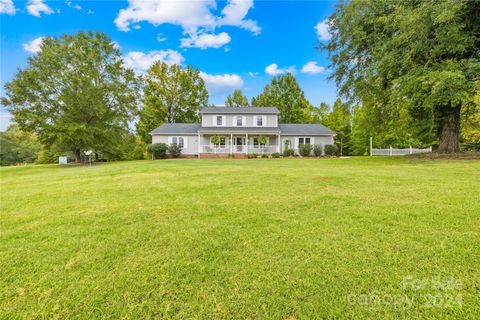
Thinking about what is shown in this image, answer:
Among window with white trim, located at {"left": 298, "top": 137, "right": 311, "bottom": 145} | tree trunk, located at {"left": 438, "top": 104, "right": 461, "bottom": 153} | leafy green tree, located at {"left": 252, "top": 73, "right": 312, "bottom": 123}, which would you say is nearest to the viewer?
tree trunk, located at {"left": 438, "top": 104, "right": 461, "bottom": 153}

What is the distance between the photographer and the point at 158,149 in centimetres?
2170

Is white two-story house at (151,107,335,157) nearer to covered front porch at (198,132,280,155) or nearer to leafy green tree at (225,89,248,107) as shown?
covered front porch at (198,132,280,155)

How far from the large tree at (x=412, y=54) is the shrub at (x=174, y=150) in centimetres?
1648

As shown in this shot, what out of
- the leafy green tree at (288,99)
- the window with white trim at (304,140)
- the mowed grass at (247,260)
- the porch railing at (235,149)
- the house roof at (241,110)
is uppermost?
the leafy green tree at (288,99)

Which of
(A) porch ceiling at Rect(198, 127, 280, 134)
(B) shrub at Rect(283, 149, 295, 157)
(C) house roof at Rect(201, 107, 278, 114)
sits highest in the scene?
(C) house roof at Rect(201, 107, 278, 114)

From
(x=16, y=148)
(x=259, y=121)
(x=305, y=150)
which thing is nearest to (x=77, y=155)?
(x=259, y=121)

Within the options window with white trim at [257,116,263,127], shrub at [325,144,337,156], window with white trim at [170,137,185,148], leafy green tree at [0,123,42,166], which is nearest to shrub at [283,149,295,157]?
shrub at [325,144,337,156]

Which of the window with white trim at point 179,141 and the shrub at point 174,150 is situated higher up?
the window with white trim at point 179,141

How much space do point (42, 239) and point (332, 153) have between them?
76.8 feet

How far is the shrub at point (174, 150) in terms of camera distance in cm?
2280

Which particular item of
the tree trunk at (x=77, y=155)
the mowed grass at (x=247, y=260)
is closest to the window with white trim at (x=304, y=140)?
the mowed grass at (x=247, y=260)

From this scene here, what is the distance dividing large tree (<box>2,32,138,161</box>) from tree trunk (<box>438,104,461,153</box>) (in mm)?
25556

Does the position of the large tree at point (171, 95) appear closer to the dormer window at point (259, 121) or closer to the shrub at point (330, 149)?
the dormer window at point (259, 121)

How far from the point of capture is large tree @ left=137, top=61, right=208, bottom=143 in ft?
107
